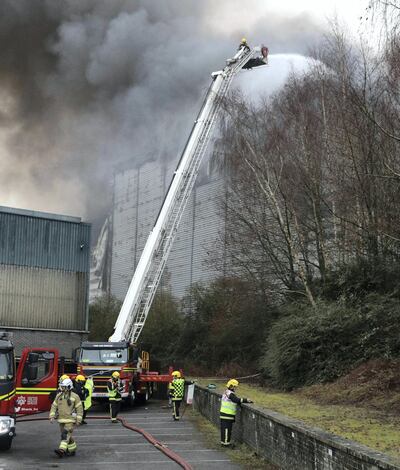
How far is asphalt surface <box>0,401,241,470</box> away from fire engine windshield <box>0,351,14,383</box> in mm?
1217

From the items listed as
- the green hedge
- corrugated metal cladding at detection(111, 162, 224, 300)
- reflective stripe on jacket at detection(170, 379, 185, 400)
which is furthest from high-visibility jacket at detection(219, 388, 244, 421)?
corrugated metal cladding at detection(111, 162, 224, 300)

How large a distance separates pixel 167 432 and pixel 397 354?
5.83 metres

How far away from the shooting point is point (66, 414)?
994cm

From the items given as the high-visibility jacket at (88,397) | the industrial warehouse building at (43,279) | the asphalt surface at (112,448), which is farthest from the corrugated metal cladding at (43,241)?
the high-visibility jacket at (88,397)

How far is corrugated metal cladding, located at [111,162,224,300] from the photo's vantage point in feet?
121

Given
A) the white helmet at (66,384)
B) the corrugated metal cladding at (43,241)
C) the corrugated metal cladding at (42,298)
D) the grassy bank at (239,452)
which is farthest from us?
the corrugated metal cladding at (43,241)

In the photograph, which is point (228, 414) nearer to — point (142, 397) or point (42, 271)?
point (142, 397)

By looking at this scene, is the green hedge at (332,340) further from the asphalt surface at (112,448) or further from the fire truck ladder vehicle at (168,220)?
the fire truck ladder vehicle at (168,220)

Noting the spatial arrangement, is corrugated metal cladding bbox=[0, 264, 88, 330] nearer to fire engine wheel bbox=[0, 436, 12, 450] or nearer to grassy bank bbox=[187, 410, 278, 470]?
grassy bank bbox=[187, 410, 278, 470]

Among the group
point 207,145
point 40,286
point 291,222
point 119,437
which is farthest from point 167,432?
point 40,286

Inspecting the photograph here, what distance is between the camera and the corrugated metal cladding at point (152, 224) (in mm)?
36969

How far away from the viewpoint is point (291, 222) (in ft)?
68.9

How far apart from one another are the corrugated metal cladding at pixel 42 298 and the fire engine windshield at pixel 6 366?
725 inches

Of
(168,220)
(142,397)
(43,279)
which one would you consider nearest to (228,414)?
(142,397)
